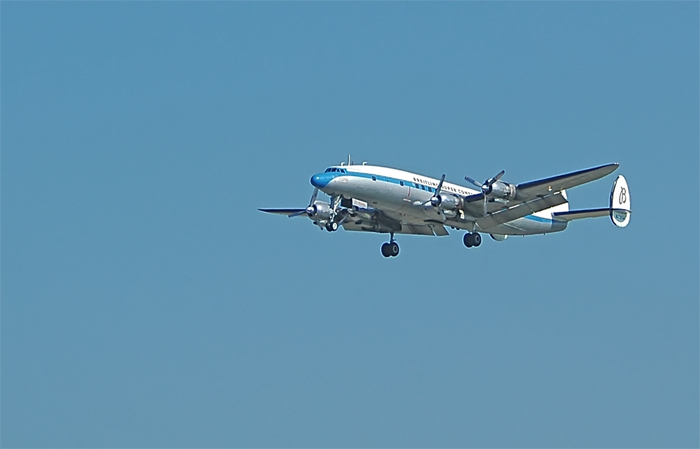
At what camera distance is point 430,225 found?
2119 inches

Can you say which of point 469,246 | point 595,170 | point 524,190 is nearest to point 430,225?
point 469,246

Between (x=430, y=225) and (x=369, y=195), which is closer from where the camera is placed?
(x=369, y=195)

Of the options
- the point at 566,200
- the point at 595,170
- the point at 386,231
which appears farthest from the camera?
the point at 386,231

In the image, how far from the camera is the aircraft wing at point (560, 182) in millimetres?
47769

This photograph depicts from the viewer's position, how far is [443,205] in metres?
50.8

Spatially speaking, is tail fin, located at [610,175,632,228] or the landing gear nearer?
the landing gear

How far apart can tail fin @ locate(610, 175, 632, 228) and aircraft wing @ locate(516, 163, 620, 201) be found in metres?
6.68

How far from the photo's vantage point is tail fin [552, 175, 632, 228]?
5569cm

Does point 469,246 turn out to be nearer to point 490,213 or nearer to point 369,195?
point 490,213

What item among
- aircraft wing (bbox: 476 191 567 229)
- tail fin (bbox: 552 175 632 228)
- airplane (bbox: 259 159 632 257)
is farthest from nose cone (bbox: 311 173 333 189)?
tail fin (bbox: 552 175 632 228)

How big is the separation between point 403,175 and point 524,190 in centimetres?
535

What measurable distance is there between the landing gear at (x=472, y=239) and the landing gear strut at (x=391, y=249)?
3631 millimetres

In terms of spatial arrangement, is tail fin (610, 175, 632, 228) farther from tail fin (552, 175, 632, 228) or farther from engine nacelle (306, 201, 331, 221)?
engine nacelle (306, 201, 331, 221)

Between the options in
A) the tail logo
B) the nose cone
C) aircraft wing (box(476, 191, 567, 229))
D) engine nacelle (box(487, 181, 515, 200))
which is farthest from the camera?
the tail logo
